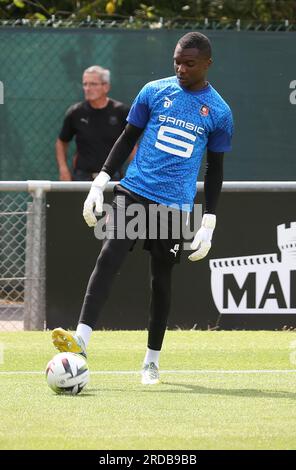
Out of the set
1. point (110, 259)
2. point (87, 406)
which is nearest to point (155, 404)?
point (87, 406)

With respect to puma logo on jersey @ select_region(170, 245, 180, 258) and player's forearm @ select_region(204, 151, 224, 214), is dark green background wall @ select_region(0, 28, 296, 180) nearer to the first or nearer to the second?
player's forearm @ select_region(204, 151, 224, 214)

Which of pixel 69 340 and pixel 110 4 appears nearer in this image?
pixel 69 340

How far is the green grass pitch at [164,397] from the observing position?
5.42 meters

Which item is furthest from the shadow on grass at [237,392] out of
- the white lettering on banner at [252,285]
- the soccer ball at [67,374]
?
the white lettering on banner at [252,285]

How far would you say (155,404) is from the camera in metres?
6.45

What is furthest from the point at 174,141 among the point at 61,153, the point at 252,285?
the point at 61,153

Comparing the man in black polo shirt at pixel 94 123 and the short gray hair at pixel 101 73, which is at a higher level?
the short gray hair at pixel 101 73

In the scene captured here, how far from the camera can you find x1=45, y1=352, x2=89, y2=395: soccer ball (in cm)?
675

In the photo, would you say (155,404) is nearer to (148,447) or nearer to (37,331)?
(148,447)

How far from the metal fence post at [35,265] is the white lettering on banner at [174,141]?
3156mm

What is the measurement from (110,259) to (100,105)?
15.2 ft

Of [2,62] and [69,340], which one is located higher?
[2,62]

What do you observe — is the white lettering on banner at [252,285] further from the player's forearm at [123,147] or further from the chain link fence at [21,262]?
the player's forearm at [123,147]

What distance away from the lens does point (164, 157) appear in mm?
7238
